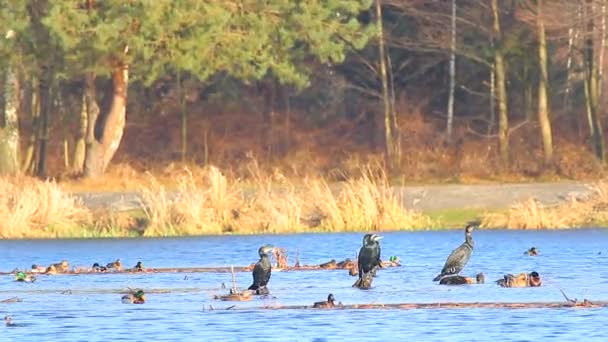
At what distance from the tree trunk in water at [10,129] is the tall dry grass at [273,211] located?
42.6ft

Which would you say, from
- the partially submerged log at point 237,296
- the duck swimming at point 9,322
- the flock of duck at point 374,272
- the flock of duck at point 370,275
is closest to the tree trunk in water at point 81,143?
the flock of duck at point 370,275

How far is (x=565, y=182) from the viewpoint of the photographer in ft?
154

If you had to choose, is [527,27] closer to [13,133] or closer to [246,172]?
[246,172]

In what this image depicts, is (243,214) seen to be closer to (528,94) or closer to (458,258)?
(458,258)

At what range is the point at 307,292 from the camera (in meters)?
26.2

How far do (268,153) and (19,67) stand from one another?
11584 millimetres

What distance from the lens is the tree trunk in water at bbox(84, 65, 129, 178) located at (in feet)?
165

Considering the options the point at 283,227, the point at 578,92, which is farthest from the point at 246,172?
the point at 283,227

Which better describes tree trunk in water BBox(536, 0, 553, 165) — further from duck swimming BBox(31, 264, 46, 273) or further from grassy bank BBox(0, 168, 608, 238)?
duck swimming BBox(31, 264, 46, 273)

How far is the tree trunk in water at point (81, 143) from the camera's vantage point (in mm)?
52156

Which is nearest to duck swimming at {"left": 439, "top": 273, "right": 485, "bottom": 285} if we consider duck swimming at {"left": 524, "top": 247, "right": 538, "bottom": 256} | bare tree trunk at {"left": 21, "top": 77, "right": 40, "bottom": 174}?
duck swimming at {"left": 524, "top": 247, "right": 538, "bottom": 256}

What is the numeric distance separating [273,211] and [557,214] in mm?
6215

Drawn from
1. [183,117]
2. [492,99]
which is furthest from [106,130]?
[492,99]

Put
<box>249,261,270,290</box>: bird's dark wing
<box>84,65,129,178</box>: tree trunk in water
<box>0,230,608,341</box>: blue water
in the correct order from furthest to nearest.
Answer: <box>84,65,129,178</box>: tree trunk in water → <box>249,261,270,290</box>: bird's dark wing → <box>0,230,608,341</box>: blue water
